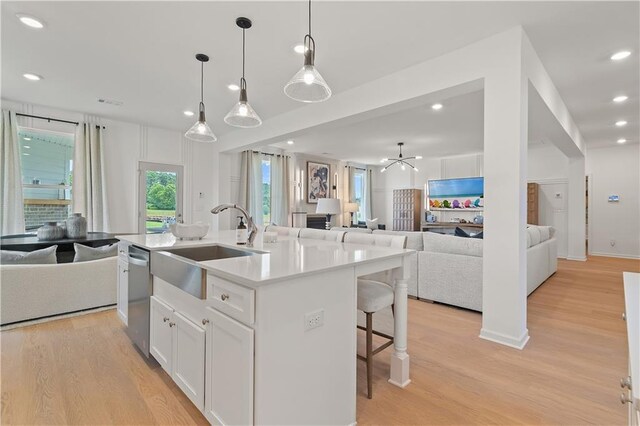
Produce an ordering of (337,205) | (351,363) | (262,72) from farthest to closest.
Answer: (337,205) → (262,72) → (351,363)

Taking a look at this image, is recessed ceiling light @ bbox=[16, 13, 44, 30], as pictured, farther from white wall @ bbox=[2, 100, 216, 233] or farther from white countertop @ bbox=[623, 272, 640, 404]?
white countertop @ bbox=[623, 272, 640, 404]

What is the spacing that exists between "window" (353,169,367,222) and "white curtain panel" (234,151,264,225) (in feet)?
13.1

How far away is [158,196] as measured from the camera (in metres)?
6.04

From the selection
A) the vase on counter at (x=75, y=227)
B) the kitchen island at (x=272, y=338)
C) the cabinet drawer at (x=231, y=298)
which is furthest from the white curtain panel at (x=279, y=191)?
the cabinet drawer at (x=231, y=298)

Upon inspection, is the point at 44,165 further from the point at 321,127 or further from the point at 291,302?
the point at 291,302

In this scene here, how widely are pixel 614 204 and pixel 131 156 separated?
10781 millimetres

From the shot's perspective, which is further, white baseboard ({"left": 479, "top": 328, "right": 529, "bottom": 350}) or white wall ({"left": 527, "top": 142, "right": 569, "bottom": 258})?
white wall ({"left": 527, "top": 142, "right": 569, "bottom": 258})

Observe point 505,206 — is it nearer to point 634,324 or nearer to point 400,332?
point 400,332

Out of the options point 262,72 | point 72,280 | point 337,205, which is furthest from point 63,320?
point 337,205

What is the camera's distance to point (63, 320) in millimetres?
3154

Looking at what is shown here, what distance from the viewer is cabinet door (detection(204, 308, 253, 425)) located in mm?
1257

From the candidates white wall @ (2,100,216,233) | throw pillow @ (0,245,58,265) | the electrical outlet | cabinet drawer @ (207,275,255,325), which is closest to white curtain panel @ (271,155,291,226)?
white wall @ (2,100,216,233)

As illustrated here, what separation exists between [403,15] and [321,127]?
2145 millimetres

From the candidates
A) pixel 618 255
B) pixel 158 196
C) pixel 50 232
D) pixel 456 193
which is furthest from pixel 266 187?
pixel 618 255
